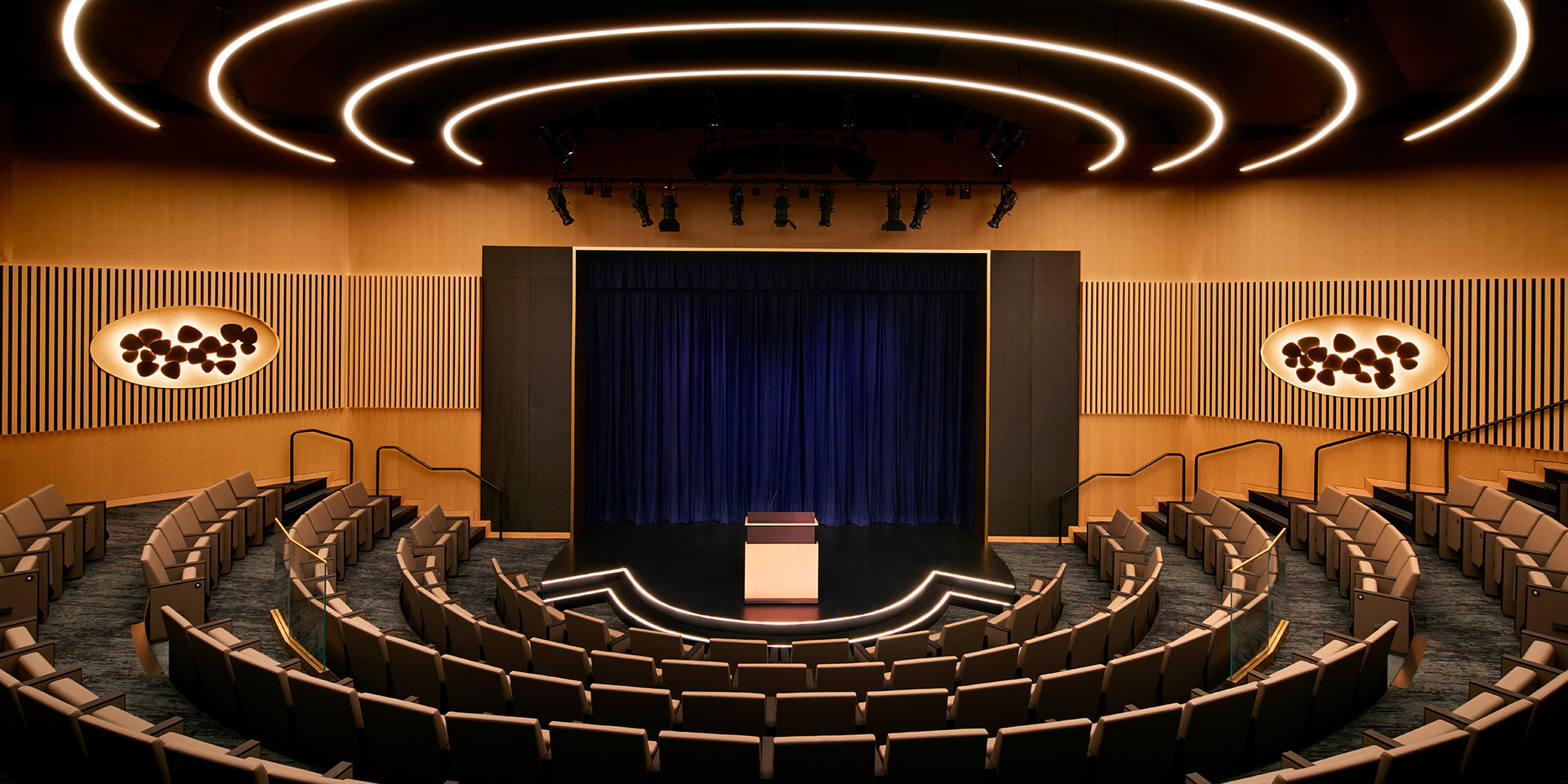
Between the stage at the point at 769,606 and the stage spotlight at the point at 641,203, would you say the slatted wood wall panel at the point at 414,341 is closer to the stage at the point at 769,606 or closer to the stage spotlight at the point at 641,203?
the stage spotlight at the point at 641,203

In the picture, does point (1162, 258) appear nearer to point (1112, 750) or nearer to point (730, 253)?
point (730, 253)

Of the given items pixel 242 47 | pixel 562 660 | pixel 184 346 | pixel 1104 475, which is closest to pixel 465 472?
pixel 184 346

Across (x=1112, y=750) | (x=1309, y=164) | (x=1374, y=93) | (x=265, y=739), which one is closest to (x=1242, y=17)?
(x=1374, y=93)

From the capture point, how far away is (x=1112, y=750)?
12.2ft

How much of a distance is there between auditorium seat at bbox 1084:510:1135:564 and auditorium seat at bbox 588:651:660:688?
5705mm

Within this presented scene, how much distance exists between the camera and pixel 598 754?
11.7ft

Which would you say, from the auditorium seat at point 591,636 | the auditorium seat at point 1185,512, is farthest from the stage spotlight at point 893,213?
the auditorium seat at point 591,636

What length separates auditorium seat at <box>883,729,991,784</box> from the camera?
11.5 feet

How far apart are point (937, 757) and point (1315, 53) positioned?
18.6 feet

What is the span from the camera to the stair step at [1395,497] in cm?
852

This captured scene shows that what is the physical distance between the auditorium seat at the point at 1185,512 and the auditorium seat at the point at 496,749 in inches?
301

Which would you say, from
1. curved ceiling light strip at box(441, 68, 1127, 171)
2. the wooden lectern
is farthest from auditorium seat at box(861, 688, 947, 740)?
curved ceiling light strip at box(441, 68, 1127, 171)

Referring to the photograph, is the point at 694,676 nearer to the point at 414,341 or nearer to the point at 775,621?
the point at 775,621

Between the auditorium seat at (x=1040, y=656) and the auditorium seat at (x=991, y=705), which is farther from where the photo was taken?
the auditorium seat at (x=1040, y=656)
